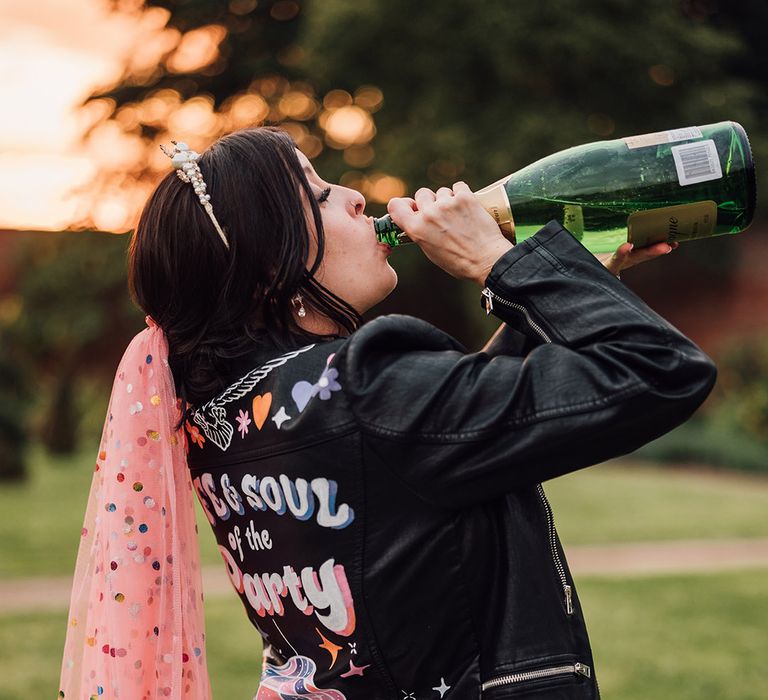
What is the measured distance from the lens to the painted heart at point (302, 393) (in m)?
1.67

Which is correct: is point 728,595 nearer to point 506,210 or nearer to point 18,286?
point 506,210

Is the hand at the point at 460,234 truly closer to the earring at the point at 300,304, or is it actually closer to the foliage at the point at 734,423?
the earring at the point at 300,304

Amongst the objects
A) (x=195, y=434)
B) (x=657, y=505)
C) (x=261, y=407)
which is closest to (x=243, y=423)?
(x=261, y=407)

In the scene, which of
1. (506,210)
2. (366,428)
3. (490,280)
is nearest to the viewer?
(366,428)

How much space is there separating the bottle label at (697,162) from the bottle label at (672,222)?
55 mm

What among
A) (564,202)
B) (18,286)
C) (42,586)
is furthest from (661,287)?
(564,202)

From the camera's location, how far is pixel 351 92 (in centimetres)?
2248

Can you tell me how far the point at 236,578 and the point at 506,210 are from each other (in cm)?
95

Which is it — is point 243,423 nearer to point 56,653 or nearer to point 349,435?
point 349,435

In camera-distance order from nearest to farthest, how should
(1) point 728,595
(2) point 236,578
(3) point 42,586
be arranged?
(2) point 236,578, (1) point 728,595, (3) point 42,586

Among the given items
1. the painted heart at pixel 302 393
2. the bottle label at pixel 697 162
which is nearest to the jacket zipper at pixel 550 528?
the painted heart at pixel 302 393

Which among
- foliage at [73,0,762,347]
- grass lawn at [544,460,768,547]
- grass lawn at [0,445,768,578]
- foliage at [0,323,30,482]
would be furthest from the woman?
foliage at [73,0,762,347]

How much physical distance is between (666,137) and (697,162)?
0.31 feet

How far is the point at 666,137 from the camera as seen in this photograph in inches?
81.5
